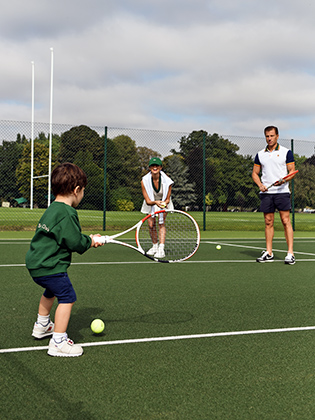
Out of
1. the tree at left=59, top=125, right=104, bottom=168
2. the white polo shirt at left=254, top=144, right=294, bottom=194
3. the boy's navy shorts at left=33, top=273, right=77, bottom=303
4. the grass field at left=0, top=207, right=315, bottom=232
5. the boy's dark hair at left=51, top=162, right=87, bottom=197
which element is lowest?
the grass field at left=0, top=207, right=315, bottom=232

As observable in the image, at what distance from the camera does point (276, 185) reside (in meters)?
7.29

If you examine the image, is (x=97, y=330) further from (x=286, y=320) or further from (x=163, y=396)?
(x=286, y=320)

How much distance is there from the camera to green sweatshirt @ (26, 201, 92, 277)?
3.03 metres

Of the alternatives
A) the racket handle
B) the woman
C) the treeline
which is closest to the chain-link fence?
the treeline

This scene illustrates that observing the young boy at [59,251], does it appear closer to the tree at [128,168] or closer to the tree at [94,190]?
the tree at [94,190]

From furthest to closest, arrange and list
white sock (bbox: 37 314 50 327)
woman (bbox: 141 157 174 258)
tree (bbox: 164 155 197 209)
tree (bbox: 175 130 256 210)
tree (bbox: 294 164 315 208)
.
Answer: tree (bbox: 294 164 315 208), tree (bbox: 175 130 256 210), tree (bbox: 164 155 197 209), woman (bbox: 141 157 174 258), white sock (bbox: 37 314 50 327)

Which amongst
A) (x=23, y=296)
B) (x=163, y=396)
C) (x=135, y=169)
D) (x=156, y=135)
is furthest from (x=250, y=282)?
(x=135, y=169)

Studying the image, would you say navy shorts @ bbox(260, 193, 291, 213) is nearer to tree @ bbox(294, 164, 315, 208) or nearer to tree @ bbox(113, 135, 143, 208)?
tree @ bbox(113, 135, 143, 208)

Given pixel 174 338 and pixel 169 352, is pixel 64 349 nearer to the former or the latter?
pixel 169 352

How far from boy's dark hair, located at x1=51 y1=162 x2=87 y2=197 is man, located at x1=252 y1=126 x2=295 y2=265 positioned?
4554 millimetres

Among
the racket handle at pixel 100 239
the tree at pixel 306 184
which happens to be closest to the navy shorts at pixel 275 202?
the racket handle at pixel 100 239

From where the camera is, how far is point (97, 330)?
3.38 metres

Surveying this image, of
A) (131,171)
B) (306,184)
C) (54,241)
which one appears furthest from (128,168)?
(306,184)

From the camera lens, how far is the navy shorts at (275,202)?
7309 mm
